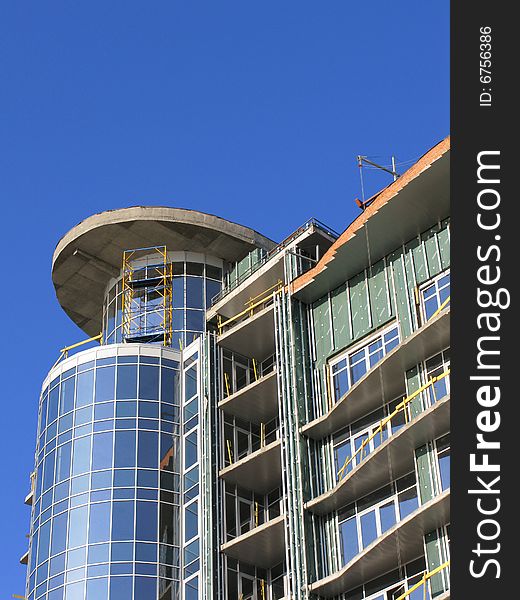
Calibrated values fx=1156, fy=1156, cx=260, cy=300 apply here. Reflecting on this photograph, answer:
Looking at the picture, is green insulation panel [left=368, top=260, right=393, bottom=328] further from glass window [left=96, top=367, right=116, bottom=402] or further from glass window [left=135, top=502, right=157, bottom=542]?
glass window [left=96, top=367, right=116, bottom=402]

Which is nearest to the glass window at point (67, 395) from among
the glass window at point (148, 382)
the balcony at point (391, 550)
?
the glass window at point (148, 382)

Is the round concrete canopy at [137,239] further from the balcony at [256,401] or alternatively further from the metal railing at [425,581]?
the metal railing at [425,581]

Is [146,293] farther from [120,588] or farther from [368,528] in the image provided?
[368,528]

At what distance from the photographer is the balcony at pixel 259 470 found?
42812 millimetres

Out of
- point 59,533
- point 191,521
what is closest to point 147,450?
point 191,521

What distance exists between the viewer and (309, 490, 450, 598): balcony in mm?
33875

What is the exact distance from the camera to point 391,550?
119 ft

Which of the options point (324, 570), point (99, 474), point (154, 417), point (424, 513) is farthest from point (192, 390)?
point (424, 513)

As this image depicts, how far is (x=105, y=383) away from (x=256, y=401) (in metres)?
6.38

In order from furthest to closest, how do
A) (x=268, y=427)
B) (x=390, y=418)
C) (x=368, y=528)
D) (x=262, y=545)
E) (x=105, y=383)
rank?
(x=105, y=383), (x=268, y=427), (x=262, y=545), (x=368, y=528), (x=390, y=418)

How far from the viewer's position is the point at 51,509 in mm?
45750

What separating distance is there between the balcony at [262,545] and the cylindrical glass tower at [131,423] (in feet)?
5.09

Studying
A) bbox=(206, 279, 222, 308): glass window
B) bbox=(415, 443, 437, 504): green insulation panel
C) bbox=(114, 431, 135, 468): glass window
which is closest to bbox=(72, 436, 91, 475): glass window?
bbox=(114, 431, 135, 468): glass window

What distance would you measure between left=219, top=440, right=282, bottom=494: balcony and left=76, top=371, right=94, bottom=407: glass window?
22.3 feet
